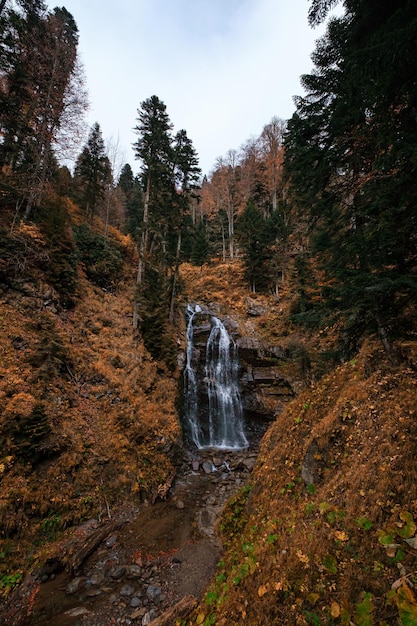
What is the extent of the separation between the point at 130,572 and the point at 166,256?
16189 mm

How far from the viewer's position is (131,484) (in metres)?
9.27

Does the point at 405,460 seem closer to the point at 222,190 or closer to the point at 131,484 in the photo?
the point at 131,484

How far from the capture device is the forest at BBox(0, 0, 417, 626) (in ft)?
14.2

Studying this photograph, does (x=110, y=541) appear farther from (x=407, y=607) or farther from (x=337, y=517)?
(x=407, y=607)

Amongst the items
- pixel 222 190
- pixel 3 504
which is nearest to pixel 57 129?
pixel 3 504

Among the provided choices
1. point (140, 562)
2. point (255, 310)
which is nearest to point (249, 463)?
point (140, 562)

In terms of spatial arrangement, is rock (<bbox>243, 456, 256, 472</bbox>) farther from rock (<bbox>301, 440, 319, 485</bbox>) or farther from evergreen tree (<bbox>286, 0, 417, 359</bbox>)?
evergreen tree (<bbox>286, 0, 417, 359</bbox>)

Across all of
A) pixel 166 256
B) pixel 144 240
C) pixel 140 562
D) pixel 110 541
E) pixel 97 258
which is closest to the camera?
pixel 140 562

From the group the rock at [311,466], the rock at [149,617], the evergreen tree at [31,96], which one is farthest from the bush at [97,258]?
the rock at [311,466]

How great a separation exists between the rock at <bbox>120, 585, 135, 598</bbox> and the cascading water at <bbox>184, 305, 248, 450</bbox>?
897cm

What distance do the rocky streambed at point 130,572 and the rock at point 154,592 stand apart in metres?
0.02

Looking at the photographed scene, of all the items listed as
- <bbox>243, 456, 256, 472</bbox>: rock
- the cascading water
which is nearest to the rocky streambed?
<bbox>243, 456, 256, 472</bbox>: rock

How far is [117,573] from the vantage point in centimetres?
645

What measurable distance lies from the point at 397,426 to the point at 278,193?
1473 inches
